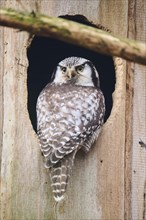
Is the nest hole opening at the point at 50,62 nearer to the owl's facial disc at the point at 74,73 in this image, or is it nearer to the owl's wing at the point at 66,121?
the owl's facial disc at the point at 74,73

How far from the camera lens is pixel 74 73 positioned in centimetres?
441

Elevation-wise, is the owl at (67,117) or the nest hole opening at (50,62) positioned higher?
the nest hole opening at (50,62)

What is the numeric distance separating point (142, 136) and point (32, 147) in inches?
27.4

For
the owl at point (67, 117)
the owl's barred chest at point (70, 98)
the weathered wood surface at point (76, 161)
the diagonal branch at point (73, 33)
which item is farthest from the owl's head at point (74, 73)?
the diagonal branch at point (73, 33)

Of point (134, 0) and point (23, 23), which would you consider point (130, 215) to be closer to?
point (134, 0)

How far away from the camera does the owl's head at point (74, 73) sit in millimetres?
4406

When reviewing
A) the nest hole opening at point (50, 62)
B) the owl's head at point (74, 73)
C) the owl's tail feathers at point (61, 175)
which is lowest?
the owl's tail feathers at point (61, 175)

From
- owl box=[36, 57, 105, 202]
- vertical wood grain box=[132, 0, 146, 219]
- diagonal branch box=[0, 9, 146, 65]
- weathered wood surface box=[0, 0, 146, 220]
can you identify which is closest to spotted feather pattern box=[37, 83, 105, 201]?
owl box=[36, 57, 105, 202]

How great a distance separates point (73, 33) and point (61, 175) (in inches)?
51.1

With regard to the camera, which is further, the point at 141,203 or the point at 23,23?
the point at 141,203

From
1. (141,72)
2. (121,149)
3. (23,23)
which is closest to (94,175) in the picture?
(121,149)

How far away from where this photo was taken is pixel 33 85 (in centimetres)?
545

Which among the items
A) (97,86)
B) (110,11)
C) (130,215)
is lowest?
(130,215)

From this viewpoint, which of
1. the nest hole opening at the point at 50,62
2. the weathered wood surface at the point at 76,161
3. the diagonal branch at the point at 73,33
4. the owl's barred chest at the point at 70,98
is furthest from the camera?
the nest hole opening at the point at 50,62
